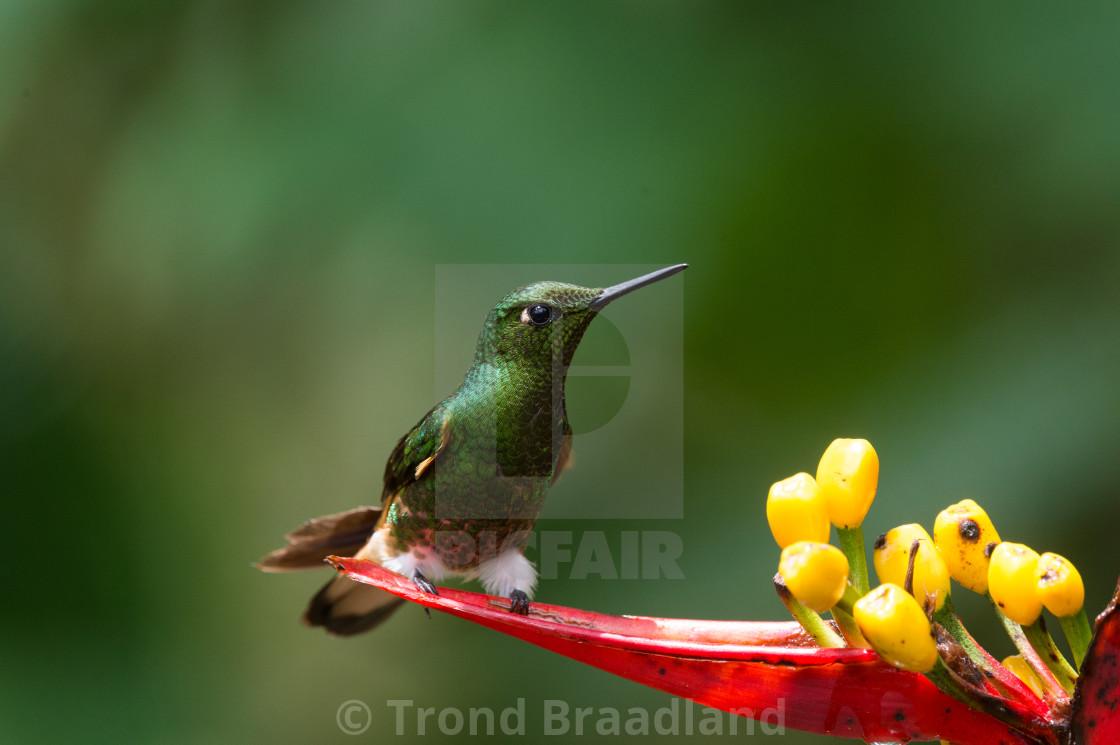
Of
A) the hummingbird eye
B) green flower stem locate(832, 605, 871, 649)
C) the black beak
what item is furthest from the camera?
the hummingbird eye

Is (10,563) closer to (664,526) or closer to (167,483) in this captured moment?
(167,483)

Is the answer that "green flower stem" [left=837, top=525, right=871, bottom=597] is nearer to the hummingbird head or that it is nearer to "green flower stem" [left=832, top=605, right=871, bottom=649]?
"green flower stem" [left=832, top=605, right=871, bottom=649]

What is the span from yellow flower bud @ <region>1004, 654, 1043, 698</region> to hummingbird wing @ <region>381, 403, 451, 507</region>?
769 mm

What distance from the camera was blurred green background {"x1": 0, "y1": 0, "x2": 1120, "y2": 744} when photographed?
1720mm

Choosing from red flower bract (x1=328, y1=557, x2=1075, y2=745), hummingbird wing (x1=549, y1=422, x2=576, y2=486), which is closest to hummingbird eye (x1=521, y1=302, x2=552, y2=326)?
hummingbird wing (x1=549, y1=422, x2=576, y2=486)

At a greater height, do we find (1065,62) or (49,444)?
(1065,62)

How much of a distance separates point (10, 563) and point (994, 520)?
6.50 feet

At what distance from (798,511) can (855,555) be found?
0.10m

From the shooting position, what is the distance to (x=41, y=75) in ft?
6.82

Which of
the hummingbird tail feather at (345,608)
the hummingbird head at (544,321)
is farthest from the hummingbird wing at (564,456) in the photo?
the hummingbird tail feather at (345,608)

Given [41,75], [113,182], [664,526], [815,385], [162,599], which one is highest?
[41,75]

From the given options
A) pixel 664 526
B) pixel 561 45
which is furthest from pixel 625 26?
pixel 664 526

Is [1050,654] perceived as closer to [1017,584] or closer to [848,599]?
[1017,584]

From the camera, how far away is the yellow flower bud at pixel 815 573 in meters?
0.75
